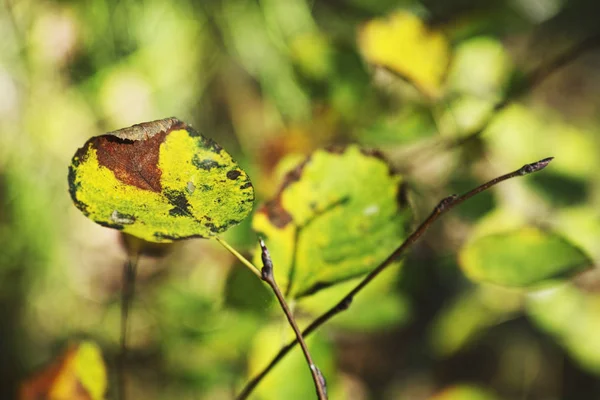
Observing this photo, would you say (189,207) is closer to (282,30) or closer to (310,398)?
(310,398)

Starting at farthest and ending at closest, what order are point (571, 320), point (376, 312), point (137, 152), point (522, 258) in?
1. point (571, 320)
2. point (376, 312)
3. point (522, 258)
4. point (137, 152)

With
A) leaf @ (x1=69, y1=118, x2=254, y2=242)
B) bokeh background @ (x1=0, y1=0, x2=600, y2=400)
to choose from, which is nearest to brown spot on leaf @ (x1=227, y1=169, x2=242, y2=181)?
leaf @ (x1=69, y1=118, x2=254, y2=242)

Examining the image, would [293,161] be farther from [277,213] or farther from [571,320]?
[571,320]

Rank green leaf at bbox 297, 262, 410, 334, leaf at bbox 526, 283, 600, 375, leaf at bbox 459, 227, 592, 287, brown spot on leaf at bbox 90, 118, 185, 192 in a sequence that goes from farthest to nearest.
A: leaf at bbox 526, 283, 600, 375 < green leaf at bbox 297, 262, 410, 334 < leaf at bbox 459, 227, 592, 287 < brown spot on leaf at bbox 90, 118, 185, 192

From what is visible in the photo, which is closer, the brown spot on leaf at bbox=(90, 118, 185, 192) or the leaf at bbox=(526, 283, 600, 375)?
the brown spot on leaf at bbox=(90, 118, 185, 192)

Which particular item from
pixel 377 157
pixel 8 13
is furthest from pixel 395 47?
pixel 8 13

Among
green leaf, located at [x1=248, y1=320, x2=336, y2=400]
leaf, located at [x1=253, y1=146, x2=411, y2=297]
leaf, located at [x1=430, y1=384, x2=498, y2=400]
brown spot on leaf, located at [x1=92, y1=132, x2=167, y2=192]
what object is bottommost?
leaf, located at [x1=430, y1=384, x2=498, y2=400]

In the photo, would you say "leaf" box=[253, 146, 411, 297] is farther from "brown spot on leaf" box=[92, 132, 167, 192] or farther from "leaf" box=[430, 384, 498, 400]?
"leaf" box=[430, 384, 498, 400]

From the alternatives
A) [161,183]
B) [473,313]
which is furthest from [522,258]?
[473,313]
